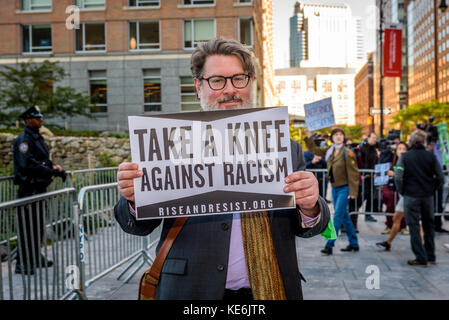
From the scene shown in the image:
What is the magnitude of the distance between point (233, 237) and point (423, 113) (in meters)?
76.2

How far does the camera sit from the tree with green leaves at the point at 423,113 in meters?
66.1

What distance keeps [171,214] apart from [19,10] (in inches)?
1231

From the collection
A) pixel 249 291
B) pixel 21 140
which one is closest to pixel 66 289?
pixel 21 140

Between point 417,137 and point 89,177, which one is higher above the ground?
point 417,137

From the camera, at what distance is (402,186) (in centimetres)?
664

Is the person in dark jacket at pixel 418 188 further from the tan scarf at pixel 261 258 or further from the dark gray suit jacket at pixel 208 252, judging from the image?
the tan scarf at pixel 261 258

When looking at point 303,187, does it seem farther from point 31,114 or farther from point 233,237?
point 31,114

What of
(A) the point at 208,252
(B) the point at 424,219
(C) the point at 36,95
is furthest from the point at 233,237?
(C) the point at 36,95

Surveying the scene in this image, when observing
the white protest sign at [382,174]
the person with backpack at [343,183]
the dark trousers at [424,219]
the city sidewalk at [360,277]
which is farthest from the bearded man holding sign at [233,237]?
the white protest sign at [382,174]

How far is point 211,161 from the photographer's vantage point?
1.76 meters

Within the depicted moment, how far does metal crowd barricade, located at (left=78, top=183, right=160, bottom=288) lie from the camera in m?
5.04

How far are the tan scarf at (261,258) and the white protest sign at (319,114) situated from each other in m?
5.31
